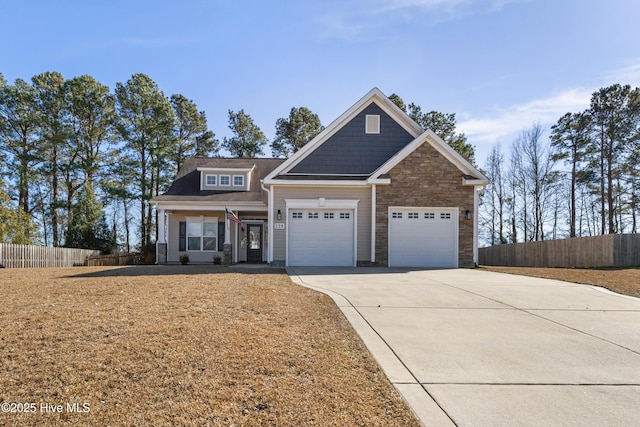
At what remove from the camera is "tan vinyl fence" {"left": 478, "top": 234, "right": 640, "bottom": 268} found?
17.2 m

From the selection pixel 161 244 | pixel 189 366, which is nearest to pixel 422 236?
pixel 161 244

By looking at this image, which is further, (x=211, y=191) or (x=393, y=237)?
(x=211, y=191)

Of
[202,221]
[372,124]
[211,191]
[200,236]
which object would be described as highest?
[372,124]

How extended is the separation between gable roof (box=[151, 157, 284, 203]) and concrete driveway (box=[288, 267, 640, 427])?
12.0m

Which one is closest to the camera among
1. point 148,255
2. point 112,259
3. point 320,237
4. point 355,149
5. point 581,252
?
point 320,237

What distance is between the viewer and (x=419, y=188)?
48.8ft

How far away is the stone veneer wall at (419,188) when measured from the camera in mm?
14859

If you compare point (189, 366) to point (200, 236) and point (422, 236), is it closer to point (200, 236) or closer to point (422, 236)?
point (422, 236)

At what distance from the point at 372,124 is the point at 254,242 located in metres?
8.44

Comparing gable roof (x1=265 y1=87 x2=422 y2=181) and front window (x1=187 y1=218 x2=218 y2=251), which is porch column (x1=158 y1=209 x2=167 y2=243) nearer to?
front window (x1=187 y1=218 x2=218 y2=251)

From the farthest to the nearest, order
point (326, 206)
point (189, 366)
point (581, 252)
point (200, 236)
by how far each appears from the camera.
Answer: point (200, 236), point (581, 252), point (326, 206), point (189, 366)

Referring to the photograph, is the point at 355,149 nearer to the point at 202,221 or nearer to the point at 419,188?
the point at 419,188

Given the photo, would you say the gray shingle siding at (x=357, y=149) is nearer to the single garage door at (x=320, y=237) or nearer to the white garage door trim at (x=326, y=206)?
the white garage door trim at (x=326, y=206)

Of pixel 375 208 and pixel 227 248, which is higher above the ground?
pixel 375 208
